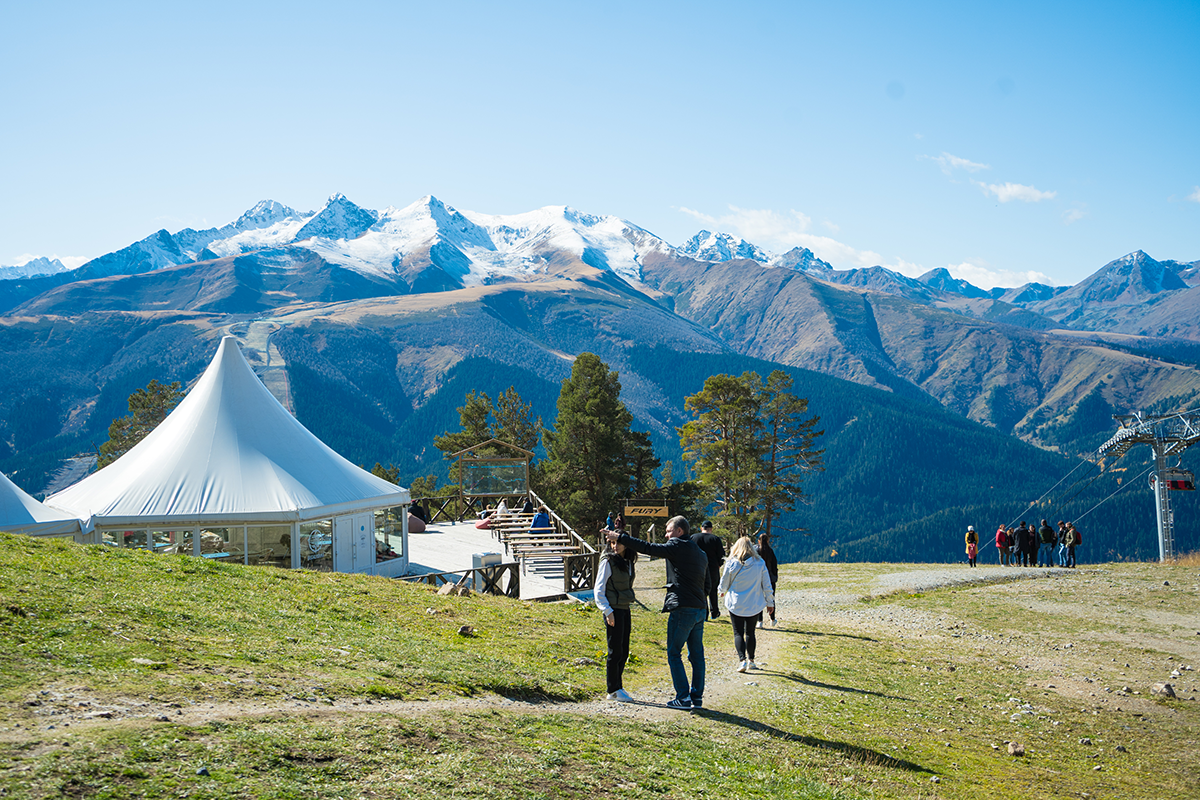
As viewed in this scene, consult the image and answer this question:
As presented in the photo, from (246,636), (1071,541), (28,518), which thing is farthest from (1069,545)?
(28,518)

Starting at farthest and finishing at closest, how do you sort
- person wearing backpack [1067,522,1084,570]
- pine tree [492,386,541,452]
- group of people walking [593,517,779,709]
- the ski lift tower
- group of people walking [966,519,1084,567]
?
pine tree [492,386,541,452], the ski lift tower, group of people walking [966,519,1084,567], person wearing backpack [1067,522,1084,570], group of people walking [593,517,779,709]

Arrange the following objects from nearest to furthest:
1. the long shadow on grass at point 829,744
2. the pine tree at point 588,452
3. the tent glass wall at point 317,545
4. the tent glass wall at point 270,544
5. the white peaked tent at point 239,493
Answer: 1. the long shadow on grass at point 829,744
2. the white peaked tent at point 239,493
3. the tent glass wall at point 270,544
4. the tent glass wall at point 317,545
5. the pine tree at point 588,452

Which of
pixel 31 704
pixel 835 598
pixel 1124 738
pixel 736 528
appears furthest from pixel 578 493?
pixel 31 704

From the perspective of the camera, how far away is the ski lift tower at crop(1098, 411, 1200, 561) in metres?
34.1

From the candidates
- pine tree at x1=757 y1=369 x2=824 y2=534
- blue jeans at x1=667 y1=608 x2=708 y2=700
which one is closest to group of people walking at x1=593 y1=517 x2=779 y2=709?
blue jeans at x1=667 y1=608 x2=708 y2=700

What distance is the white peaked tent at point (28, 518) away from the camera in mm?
18250

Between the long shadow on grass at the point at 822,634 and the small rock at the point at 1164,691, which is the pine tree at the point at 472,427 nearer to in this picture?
the long shadow on grass at the point at 822,634

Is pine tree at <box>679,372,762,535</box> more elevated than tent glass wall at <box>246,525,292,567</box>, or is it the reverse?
pine tree at <box>679,372,762,535</box>

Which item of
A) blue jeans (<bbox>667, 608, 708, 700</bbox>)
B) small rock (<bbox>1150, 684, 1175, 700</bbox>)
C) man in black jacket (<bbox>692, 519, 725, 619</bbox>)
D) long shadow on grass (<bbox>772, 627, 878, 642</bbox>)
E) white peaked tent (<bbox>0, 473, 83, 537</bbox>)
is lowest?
small rock (<bbox>1150, 684, 1175, 700</bbox>)

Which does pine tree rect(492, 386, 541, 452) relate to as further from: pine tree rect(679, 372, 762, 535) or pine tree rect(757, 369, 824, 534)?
pine tree rect(757, 369, 824, 534)

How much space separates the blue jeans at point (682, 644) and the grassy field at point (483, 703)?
1.34 feet

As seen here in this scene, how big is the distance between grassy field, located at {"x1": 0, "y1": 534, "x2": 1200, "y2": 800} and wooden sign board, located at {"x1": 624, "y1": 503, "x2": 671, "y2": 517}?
1219 cm

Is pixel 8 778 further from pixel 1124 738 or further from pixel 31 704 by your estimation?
pixel 1124 738

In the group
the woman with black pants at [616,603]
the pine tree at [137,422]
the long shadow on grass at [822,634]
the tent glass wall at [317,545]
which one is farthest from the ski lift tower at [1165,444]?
the pine tree at [137,422]
